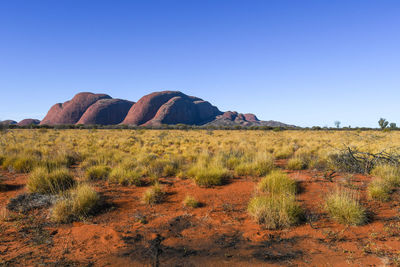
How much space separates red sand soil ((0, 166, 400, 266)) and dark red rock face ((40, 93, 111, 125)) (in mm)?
109805

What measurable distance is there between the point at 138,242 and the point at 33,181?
3953 millimetres

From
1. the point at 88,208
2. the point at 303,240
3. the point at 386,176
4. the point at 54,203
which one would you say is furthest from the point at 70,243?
the point at 386,176

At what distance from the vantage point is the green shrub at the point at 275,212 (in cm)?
349

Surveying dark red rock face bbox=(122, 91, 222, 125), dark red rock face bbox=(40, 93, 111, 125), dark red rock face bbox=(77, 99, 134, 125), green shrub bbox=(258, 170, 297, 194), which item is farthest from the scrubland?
dark red rock face bbox=(40, 93, 111, 125)

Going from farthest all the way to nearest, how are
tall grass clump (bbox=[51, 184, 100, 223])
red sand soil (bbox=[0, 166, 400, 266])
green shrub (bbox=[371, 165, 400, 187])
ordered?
green shrub (bbox=[371, 165, 400, 187]), tall grass clump (bbox=[51, 184, 100, 223]), red sand soil (bbox=[0, 166, 400, 266])

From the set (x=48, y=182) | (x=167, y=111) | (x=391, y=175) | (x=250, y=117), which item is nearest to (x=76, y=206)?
(x=48, y=182)

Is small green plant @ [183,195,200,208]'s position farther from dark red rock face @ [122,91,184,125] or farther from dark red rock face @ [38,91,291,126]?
dark red rock face @ [122,91,184,125]

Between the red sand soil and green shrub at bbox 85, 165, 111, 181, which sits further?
green shrub at bbox 85, 165, 111, 181

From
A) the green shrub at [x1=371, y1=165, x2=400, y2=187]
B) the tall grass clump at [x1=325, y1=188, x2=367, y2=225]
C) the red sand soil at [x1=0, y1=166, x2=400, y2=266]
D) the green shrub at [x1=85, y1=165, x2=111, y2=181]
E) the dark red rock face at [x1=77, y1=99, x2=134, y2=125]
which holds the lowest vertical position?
the red sand soil at [x1=0, y1=166, x2=400, y2=266]

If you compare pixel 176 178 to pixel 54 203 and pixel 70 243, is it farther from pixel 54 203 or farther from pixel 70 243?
pixel 70 243

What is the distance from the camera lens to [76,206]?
→ 398 cm

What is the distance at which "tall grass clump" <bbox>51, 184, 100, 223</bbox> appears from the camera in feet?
12.3

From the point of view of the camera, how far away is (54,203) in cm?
416

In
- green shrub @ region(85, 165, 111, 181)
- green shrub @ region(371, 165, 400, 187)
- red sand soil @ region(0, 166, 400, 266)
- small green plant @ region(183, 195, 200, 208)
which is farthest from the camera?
green shrub @ region(85, 165, 111, 181)
